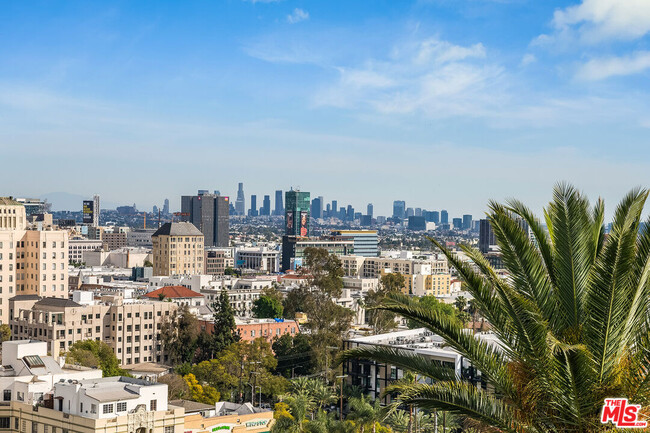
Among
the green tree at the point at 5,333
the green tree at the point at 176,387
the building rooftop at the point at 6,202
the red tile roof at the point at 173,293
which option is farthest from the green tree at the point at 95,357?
the building rooftop at the point at 6,202

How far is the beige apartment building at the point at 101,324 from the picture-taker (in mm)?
82562

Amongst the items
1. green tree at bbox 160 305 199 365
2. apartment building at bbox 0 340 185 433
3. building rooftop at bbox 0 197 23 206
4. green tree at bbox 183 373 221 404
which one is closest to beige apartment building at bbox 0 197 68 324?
building rooftop at bbox 0 197 23 206

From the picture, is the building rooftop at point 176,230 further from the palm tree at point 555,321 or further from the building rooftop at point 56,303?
the palm tree at point 555,321

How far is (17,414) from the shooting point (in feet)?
147

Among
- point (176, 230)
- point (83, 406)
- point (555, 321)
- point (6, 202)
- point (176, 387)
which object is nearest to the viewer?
point (555, 321)

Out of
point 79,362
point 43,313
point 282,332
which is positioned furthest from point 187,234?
point 79,362

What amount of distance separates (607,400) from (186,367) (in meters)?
66.4

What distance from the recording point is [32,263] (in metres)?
107

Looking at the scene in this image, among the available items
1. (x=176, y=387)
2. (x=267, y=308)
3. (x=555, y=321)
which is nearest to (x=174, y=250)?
(x=267, y=308)

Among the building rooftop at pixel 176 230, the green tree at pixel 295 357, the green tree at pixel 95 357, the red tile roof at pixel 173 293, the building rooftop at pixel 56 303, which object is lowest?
the green tree at pixel 295 357

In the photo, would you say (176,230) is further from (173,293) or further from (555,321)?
(555,321)

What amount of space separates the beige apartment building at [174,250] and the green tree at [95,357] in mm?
96522

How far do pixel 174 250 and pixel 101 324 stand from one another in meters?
88.6

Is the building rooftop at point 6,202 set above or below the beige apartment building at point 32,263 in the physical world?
above
